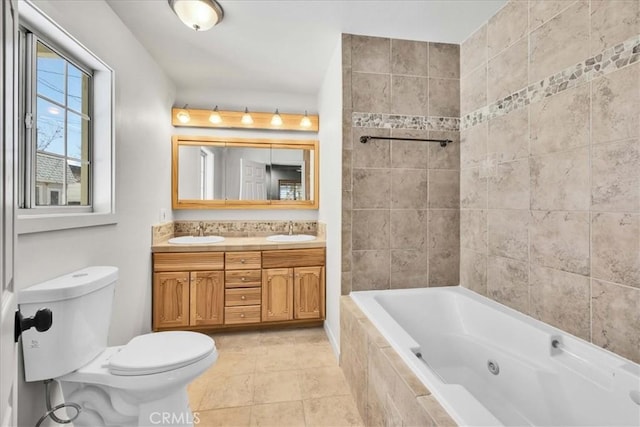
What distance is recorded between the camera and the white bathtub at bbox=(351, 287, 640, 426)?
3.56 feet

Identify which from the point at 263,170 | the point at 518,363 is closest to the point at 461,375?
the point at 518,363

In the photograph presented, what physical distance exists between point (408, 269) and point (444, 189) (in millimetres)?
664

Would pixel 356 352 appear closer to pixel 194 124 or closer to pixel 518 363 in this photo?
pixel 518 363

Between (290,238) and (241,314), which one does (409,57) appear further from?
(241,314)

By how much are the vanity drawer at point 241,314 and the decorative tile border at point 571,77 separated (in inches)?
91.9

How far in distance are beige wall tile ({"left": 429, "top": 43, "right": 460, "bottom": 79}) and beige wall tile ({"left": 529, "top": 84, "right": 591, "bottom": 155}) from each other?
0.76m

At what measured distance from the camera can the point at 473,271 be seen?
2102 millimetres

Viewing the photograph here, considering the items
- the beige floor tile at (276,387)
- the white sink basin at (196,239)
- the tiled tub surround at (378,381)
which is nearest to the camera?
the tiled tub surround at (378,381)

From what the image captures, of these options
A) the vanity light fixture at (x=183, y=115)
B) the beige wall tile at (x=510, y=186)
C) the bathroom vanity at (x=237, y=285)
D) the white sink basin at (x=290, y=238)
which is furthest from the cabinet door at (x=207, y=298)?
the beige wall tile at (x=510, y=186)

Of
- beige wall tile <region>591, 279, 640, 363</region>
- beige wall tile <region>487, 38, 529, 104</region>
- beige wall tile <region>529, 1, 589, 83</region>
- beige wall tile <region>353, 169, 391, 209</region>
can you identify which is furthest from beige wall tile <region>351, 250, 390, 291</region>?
beige wall tile <region>529, 1, 589, 83</region>

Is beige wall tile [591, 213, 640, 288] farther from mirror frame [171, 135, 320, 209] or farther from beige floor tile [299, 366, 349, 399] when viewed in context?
mirror frame [171, 135, 320, 209]

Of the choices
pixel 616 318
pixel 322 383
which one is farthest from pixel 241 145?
pixel 616 318

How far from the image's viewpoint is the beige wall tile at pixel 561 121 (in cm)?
135

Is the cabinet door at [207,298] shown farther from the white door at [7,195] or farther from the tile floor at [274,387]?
the white door at [7,195]
